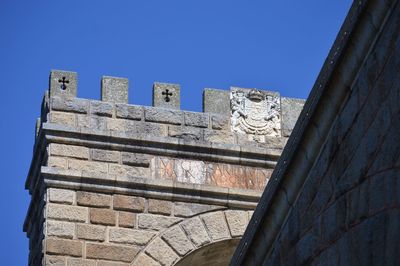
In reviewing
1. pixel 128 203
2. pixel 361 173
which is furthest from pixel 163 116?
pixel 361 173

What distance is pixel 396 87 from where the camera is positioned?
6320 mm

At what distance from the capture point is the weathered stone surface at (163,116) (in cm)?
1606

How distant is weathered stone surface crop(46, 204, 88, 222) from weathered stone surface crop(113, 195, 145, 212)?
1.29 feet

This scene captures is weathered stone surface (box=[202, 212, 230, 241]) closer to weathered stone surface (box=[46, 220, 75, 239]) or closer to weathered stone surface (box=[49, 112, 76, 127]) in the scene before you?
weathered stone surface (box=[46, 220, 75, 239])

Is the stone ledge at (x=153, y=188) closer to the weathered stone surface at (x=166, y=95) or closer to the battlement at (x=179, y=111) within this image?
the battlement at (x=179, y=111)

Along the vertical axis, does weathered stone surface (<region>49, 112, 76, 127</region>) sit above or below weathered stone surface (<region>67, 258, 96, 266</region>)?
above

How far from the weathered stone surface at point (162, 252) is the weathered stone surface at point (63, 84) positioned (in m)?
2.12

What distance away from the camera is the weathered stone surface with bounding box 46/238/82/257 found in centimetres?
1492

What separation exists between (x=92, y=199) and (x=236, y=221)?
1703mm

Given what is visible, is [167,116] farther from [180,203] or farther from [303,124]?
[303,124]

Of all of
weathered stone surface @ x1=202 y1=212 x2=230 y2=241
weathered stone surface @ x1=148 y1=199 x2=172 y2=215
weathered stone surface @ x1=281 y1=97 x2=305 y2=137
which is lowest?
weathered stone surface @ x1=202 y1=212 x2=230 y2=241

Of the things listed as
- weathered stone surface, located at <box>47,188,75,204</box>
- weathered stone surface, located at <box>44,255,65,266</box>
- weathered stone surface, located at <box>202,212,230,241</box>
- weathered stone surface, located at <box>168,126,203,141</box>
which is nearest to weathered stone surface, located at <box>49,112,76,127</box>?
weathered stone surface, located at <box>47,188,75,204</box>

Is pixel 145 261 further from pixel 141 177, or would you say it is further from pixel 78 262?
pixel 141 177

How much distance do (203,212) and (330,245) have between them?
8.67m
